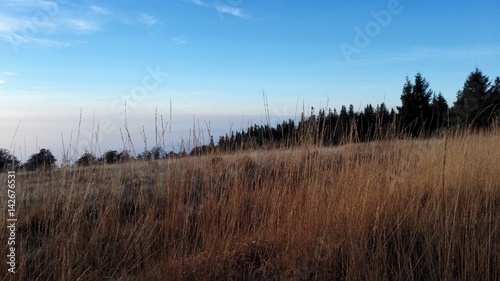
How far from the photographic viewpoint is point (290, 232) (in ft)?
9.18

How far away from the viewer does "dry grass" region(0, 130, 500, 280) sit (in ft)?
7.95

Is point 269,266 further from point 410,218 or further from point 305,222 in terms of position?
point 410,218

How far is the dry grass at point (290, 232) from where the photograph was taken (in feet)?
7.95

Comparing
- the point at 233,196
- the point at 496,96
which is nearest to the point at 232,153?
the point at 233,196

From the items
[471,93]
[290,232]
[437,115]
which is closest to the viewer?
[290,232]

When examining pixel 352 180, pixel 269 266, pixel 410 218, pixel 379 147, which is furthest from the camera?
pixel 379 147

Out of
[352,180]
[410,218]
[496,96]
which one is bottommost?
[410,218]

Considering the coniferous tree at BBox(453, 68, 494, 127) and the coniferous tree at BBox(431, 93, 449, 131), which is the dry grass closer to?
the coniferous tree at BBox(431, 93, 449, 131)

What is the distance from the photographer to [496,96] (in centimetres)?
1409

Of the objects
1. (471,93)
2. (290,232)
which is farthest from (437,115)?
(471,93)

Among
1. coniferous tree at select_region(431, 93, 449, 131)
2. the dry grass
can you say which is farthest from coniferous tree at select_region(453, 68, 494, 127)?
the dry grass

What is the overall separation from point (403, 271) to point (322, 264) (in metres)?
0.53

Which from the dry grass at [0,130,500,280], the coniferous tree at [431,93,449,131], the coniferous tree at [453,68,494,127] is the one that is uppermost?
the coniferous tree at [453,68,494,127]

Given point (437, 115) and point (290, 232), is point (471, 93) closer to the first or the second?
point (437, 115)
